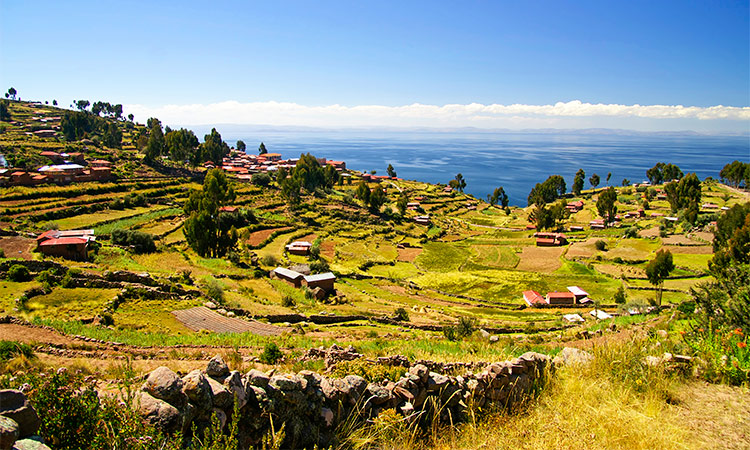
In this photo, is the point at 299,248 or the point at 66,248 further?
the point at 299,248

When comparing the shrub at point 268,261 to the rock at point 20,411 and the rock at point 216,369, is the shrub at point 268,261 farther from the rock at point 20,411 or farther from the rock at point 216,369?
the rock at point 20,411

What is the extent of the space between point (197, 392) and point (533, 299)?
131ft

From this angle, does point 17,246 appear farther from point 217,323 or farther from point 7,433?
point 7,433

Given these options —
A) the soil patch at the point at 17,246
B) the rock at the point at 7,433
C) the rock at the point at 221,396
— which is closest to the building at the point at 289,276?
the soil patch at the point at 17,246

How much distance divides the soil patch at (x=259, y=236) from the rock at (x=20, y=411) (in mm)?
49646

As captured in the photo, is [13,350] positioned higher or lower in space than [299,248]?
higher

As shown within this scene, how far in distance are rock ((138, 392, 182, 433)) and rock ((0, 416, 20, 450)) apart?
1.20m

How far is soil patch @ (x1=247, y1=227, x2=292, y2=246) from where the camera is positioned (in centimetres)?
5402

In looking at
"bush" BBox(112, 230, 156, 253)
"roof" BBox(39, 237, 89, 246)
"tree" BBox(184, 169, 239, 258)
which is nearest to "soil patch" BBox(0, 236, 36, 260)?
"roof" BBox(39, 237, 89, 246)

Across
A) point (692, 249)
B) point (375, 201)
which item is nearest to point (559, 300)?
point (692, 249)

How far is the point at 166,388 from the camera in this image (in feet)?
15.6

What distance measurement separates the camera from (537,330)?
25531 mm

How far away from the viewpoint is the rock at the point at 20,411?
12.2 ft

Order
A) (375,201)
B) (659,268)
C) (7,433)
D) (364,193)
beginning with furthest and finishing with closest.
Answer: (364,193) < (375,201) < (659,268) < (7,433)
